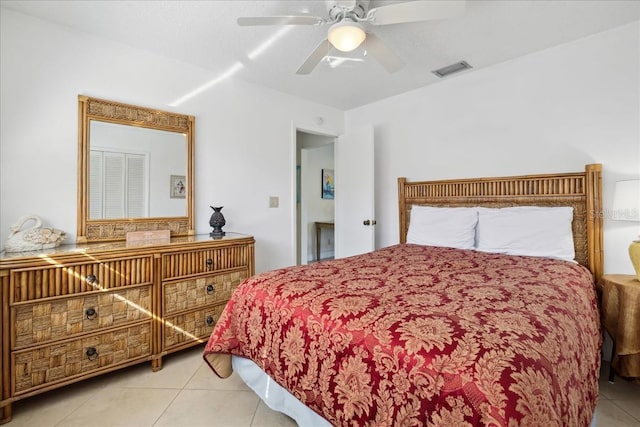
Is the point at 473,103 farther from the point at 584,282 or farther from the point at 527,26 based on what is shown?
the point at 584,282

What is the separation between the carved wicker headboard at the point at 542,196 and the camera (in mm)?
2203

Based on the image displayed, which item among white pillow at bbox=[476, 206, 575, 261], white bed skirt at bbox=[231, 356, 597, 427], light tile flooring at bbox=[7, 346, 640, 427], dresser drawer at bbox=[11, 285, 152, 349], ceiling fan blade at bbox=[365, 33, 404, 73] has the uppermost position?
ceiling fan blade at bbox=[365, 33, 404, 73]

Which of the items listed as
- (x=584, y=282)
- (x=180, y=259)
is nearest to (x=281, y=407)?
(x=180, y=259)

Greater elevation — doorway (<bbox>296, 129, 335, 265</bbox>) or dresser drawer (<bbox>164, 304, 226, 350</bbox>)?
doorway (<bbox>296, 129, 335, 265</bbox>)

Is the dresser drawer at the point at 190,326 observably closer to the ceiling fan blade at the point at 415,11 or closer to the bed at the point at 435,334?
the bed at the point at 435,334

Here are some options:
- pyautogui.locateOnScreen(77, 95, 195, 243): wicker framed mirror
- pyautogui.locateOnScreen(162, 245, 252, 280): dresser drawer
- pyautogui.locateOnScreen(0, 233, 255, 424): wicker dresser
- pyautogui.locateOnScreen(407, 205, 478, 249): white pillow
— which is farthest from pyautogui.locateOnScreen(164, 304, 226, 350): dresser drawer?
pyautogui.locateOnScreen(407, 205, 478, 249): white pillow

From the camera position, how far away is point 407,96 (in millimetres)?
3457

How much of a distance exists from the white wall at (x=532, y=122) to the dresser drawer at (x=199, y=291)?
2.04 meters

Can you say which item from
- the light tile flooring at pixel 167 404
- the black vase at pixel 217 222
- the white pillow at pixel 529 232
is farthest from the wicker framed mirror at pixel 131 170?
the white pillow at pixel 529 232

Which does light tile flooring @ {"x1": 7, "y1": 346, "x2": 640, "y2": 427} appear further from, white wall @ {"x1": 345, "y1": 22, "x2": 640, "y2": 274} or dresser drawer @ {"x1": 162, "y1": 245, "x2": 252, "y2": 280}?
white wall @ {"x1": 345, "y1": 22, "x2": 640, "y2": 274}

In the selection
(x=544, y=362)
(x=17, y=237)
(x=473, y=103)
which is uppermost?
(x=473, y=103)

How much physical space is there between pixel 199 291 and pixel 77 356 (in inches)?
30.9

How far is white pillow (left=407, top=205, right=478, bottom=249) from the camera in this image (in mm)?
2646

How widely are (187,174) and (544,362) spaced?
8.94 ft
